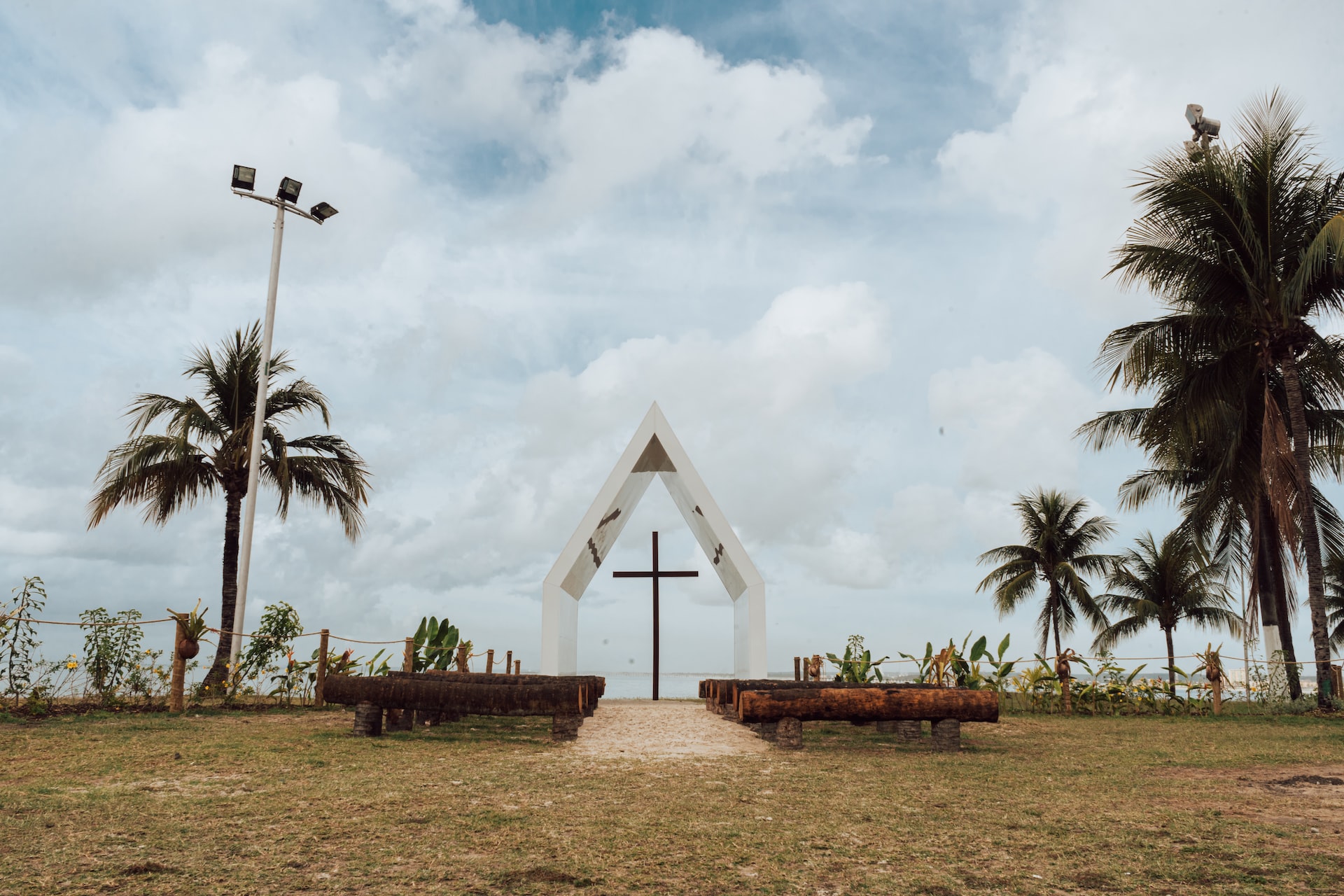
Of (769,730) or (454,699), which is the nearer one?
(454,699)

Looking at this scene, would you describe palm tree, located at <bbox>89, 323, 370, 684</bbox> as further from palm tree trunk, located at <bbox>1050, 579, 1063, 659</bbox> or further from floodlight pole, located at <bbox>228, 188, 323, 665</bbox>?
palm tree trunk, located at <bbox>1050, 579, 1063, 659</bbox>

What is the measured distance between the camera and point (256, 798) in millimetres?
4926

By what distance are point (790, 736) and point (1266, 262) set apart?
12033mm

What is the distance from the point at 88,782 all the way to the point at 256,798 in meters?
1.32

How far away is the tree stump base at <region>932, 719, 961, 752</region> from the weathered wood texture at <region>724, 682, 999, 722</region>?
6 centimetres

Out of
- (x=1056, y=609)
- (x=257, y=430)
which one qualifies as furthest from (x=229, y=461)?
(x=1056, y=609)

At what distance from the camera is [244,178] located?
1581 cm

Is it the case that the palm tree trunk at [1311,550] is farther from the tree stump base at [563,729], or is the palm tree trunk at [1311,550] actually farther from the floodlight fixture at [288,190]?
the floodlight fixture at [288,190]

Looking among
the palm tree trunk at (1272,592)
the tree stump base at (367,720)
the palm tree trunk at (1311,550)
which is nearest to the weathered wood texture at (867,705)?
the tree stump base at (367,720)

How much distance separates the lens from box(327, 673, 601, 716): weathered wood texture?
25.5 ft

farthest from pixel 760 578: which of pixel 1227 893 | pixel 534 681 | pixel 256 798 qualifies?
pixel 1227 893

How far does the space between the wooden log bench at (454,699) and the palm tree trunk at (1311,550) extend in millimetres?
12061

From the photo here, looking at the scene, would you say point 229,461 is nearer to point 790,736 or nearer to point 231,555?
point 231,555

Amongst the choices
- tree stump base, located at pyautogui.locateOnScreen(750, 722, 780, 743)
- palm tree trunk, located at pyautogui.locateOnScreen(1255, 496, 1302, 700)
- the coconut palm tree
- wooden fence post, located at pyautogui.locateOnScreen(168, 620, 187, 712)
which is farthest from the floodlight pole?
palm tree trunk, located at pyautogui.locateOnScreen(1255, 496, 1302, 700)
